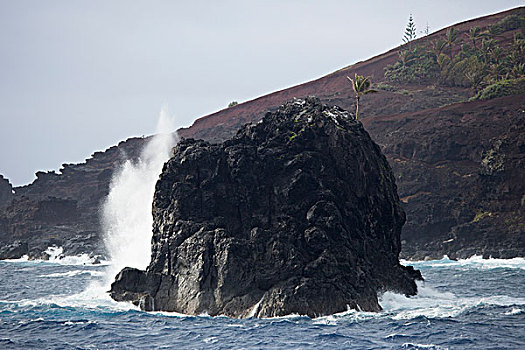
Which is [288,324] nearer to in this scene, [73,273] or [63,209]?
[73,273]

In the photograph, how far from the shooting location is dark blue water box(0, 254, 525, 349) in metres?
22.7

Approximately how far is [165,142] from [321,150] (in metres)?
101

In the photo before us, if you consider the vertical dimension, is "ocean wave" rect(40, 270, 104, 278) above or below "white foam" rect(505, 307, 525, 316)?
above

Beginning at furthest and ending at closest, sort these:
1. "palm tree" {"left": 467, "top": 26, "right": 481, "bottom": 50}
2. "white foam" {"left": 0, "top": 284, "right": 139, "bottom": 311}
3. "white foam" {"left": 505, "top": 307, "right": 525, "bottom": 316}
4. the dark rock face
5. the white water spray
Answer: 1. "palm tree" {"left": 467, "top": 26, "right": 481, "bottom": 50}
2. the white water spray
3. "white foam" {"left": 0, "top": 284, "right": 139, "bottom": 311}
4. the dark rock face
5. "white foam" {"left": 505, "top": 307, "right": 525, "bottom": 316}

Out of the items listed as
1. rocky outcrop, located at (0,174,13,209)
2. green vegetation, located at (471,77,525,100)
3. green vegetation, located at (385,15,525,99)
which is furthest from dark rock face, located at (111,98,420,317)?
rocky outcrop, located at (0,174,13,209)

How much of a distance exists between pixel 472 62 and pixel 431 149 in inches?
1937

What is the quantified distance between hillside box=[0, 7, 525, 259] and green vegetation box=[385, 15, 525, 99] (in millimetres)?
300

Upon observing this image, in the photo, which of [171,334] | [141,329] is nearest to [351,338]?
[171,334]

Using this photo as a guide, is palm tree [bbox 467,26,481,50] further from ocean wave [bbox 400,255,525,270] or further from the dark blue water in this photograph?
the dark blue water

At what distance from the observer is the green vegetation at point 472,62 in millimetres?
110188

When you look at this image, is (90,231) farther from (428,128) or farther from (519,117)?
(519,117)

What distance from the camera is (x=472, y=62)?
413ft

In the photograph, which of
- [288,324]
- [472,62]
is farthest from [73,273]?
[472,62]

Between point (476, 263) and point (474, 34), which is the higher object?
point (474, 34)
